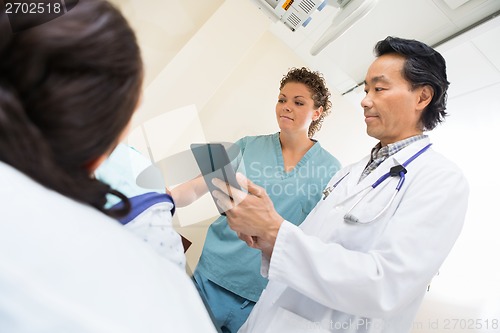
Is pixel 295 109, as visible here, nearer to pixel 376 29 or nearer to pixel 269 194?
pixel 269 194

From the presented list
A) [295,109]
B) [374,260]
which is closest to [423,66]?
[295,109]

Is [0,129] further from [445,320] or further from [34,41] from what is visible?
[445,320]

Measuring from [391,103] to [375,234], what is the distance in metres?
0.56

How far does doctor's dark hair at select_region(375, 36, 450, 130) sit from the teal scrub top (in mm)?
595

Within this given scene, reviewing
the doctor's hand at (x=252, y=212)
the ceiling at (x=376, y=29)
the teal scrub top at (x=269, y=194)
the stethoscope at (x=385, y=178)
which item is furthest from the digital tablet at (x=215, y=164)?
the ceiling at (x=376, y=29)

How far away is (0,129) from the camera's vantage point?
31 cm

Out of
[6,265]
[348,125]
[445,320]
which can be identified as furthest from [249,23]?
[445,320]

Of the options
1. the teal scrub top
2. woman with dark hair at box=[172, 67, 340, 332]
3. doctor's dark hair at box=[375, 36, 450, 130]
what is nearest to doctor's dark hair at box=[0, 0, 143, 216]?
woman with dark hair at box=[172, 67, 340, 332]

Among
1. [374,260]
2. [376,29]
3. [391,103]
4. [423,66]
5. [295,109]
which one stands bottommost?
[374,260]

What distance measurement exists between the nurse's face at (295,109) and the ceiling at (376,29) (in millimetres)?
520

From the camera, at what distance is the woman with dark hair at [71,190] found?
263 millimetres

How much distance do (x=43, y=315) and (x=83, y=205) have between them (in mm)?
143

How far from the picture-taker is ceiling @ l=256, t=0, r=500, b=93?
5.04ft

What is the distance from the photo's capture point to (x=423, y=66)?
110cm
